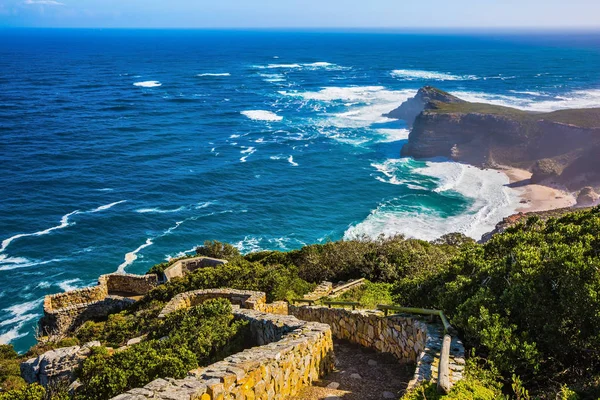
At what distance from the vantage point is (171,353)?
34.1 feet

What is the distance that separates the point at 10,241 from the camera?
140ft

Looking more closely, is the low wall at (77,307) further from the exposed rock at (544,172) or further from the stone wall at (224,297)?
the exposed rock at (544,172)

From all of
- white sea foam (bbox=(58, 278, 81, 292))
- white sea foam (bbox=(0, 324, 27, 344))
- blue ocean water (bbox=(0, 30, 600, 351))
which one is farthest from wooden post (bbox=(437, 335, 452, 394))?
white sea foam (bbox=(58, 278, 81, 292))

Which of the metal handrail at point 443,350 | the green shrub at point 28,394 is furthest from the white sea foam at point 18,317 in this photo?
the metal handrail at point 443,350

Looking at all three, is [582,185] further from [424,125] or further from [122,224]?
[122,224]

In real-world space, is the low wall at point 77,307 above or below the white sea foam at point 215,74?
below

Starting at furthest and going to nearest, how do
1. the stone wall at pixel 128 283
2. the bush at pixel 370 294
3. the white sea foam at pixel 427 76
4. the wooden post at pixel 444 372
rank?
the white sea foam at pixel 427 76
the stone wall at pixel 128 283
the bush at pixel 370 294
the wooden post at pixel 444 372

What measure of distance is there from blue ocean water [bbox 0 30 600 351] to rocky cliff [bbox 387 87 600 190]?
→ 14.9 ft

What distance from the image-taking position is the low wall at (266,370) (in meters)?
7.93

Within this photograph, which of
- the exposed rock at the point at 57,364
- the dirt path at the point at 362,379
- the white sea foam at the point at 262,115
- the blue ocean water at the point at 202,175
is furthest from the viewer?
the white sea foam at the point at 262,115

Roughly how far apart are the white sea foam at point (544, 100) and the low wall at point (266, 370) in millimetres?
94147

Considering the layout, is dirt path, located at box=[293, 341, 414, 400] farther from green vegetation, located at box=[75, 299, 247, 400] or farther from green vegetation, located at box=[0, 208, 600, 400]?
green vegetation, located at box=[75, 299, 247, 400]

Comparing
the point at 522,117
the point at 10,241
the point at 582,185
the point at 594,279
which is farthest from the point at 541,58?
the point at 594,279

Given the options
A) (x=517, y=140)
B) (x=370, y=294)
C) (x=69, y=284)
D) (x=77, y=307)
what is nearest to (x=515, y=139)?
(x=517, y=140)
